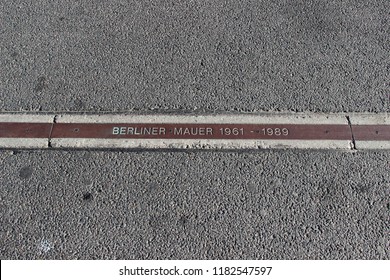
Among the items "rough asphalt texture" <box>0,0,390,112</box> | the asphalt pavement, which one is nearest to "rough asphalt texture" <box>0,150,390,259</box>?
the asphalt pavement

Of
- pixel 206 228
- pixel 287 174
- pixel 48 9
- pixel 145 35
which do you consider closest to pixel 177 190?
pixel 206 228

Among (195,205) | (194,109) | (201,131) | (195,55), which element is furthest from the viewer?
(195,55)

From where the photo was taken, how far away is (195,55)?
9.83ft

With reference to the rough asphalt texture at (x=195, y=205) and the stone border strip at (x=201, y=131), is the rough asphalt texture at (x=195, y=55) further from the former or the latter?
the rough asphalt texture at (x=195, y=205)

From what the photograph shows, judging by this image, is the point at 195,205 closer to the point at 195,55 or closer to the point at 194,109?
the point at 194,109

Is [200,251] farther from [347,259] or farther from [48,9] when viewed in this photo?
[48,9]

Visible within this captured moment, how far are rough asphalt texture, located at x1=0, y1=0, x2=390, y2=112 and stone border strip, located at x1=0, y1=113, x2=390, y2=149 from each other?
0.32 ft

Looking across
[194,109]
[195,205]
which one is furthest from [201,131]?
[195,205]

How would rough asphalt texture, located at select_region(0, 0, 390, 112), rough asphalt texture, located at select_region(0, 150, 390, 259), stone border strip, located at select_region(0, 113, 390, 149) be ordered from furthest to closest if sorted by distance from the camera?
rough asphalt texture, located at select_region(0, 0, 390, 112) → stone border strip, located at select_region(0, 113, 390, 149) → rough asphalt texture, located at select_region(0, 150, 390, 259)

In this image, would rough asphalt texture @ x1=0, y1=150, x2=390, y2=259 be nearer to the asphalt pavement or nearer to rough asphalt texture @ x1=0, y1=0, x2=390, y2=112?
the asphalt pavement

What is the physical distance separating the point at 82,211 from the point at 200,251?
0.77 m

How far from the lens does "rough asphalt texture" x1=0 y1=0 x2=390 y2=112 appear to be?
274 cm

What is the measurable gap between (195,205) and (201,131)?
0.56m

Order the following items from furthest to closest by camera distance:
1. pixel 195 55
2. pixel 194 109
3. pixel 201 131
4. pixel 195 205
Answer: pixel 195 55, pixel 194 109, pixel 201 131, pixel 195 205
